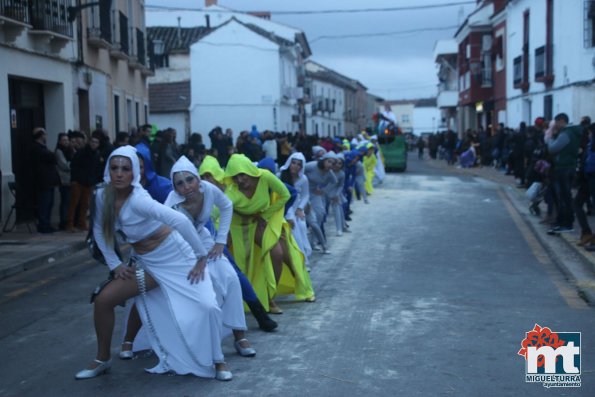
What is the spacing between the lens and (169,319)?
5469 millimetres

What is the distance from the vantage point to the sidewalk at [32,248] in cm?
1077

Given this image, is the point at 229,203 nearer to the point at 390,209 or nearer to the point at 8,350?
the point at 8,350

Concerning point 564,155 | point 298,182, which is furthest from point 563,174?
point 298,182

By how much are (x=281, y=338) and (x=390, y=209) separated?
38.1 feet

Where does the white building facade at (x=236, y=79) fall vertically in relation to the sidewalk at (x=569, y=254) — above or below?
above

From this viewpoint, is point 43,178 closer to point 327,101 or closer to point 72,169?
point 72,169

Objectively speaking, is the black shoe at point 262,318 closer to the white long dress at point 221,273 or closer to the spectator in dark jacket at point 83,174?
the white long dress at point 221,273

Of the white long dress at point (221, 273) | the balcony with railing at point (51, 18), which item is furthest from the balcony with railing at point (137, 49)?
the white long dress at point (221, 273)

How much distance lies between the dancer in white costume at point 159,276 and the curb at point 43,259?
532cm

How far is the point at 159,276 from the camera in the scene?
5.42 meters

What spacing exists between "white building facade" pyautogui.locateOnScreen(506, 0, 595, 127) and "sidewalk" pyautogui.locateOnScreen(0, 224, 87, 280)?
57.5ft

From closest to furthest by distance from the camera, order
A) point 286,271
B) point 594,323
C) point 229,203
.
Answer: point 229,203 < point 594,323 < point 286,271

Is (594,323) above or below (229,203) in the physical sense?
below

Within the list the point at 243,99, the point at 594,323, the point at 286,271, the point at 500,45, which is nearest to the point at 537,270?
the point at 594,323
